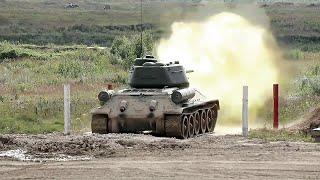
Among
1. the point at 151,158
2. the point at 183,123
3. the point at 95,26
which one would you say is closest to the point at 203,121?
the point at 183,123

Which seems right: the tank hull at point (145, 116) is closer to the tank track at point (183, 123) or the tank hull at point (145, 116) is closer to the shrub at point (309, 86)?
the tank track at point (183, 123)

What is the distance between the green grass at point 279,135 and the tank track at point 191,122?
146 cm

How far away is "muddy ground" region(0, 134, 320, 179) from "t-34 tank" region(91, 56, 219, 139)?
2.61 feet

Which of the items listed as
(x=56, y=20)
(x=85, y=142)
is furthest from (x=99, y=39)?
(x=85, y=142)

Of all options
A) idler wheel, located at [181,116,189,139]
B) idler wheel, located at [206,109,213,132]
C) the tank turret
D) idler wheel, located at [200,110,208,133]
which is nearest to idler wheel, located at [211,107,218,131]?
idler wheel, located at [206,109,213,132]

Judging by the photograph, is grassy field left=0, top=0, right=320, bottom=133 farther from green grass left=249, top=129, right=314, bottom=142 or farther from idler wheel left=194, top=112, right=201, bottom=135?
green grass left=249, top=129, right=314, bottom=142

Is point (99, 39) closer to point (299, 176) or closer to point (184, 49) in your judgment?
point (184, 49)

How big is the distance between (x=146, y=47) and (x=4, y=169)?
105 feet

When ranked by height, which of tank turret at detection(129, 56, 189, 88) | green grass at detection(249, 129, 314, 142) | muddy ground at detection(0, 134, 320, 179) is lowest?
green grass at detection(249, 129, 314, 142)

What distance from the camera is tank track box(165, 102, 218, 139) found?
20.8m

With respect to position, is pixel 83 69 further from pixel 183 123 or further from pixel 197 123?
pixel 183 123

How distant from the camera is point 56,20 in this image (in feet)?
359

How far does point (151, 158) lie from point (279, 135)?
5341 millimetres

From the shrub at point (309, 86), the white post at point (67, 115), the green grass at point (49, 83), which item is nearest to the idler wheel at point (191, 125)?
the white post at point (67, 115)
